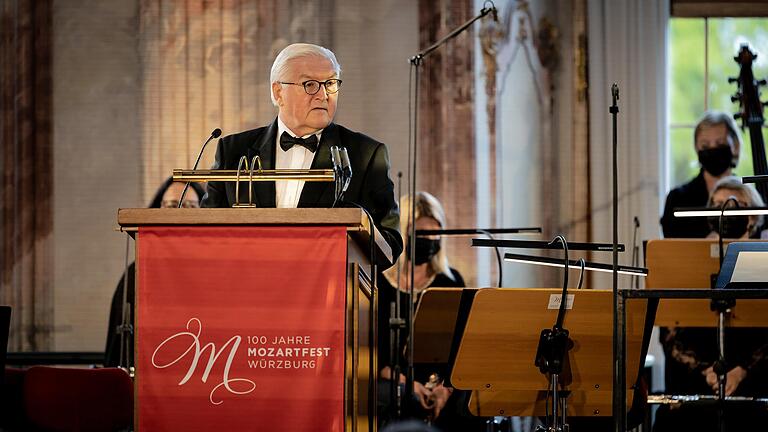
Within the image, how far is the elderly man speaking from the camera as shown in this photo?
11.9ft

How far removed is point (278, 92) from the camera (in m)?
3.70

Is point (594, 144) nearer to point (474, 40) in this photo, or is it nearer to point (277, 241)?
point (474, 40)

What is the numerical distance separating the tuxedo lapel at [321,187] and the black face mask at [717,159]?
119 inches

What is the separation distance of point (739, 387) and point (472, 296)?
7.66 ft

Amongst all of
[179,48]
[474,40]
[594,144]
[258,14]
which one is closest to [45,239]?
[179,48]

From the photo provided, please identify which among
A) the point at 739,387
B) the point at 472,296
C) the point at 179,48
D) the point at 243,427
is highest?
the point at 179,48

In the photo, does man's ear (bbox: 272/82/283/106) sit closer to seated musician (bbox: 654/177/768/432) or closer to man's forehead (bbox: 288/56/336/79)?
man's forehead (bbox: 288/56/336/79)

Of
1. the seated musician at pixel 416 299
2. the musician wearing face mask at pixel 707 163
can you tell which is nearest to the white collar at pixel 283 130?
the seated musician at pixel 416 299

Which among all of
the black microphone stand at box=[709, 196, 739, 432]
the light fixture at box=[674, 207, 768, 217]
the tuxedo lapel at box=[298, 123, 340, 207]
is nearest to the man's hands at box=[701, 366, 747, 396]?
the black microphone stand at box=[709, 196, 739, 432]

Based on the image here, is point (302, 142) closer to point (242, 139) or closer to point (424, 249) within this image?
point (242, 139)

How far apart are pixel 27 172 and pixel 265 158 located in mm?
4004

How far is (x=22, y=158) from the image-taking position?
23.7ft

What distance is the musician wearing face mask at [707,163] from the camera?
5.92m

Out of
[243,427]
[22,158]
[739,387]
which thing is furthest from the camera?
[22,158]
